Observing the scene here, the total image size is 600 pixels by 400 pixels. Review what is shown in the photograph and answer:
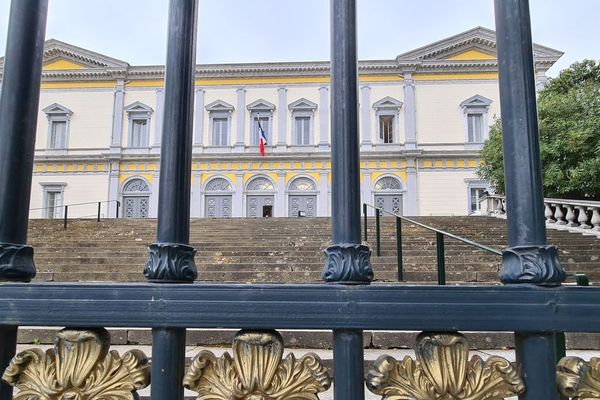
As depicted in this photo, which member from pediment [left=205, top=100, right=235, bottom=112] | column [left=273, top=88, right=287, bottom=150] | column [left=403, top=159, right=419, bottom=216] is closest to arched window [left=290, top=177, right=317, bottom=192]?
column [left=273, top=88, right=287, bottom=150]

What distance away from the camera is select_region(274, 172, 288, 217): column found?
77.9 feet

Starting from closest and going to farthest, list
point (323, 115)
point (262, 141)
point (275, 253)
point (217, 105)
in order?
point (275, 253)
point (262, 141)
point (323, 115)
point (217, 105)

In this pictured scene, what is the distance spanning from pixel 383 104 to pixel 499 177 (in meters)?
11.4

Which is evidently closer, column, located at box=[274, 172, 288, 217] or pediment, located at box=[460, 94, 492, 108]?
pediment, located at box=[460, 94, 492, 108]

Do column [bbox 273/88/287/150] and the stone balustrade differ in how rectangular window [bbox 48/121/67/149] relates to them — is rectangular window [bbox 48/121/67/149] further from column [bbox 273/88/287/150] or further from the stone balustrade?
the stone balustrade

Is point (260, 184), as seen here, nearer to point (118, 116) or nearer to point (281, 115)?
point (281, 115)

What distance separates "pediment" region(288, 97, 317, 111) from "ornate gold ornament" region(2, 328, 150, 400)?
23.9m

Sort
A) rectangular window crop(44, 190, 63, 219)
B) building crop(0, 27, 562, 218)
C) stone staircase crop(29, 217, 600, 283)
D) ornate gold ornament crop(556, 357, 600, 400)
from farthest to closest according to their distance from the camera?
1. rectangular window crop(44, 190, 63, 219)
2. building crop(0, 27, 562, 218)
3. stone staircase crop(29, 217, 600, 283)
4. ornate gold ornament crop(556, 357, 600, 400)

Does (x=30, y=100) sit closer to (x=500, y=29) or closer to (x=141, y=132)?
(x=500, y=29)

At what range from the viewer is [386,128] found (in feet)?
79.8

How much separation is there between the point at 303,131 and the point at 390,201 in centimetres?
633

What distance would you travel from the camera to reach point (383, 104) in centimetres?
2412

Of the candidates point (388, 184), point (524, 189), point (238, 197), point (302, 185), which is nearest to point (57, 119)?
point (238, 197)

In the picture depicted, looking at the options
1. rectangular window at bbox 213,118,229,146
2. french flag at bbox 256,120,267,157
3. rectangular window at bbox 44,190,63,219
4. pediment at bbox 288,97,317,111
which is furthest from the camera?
rectangular window at bbox 213,118,229,146
